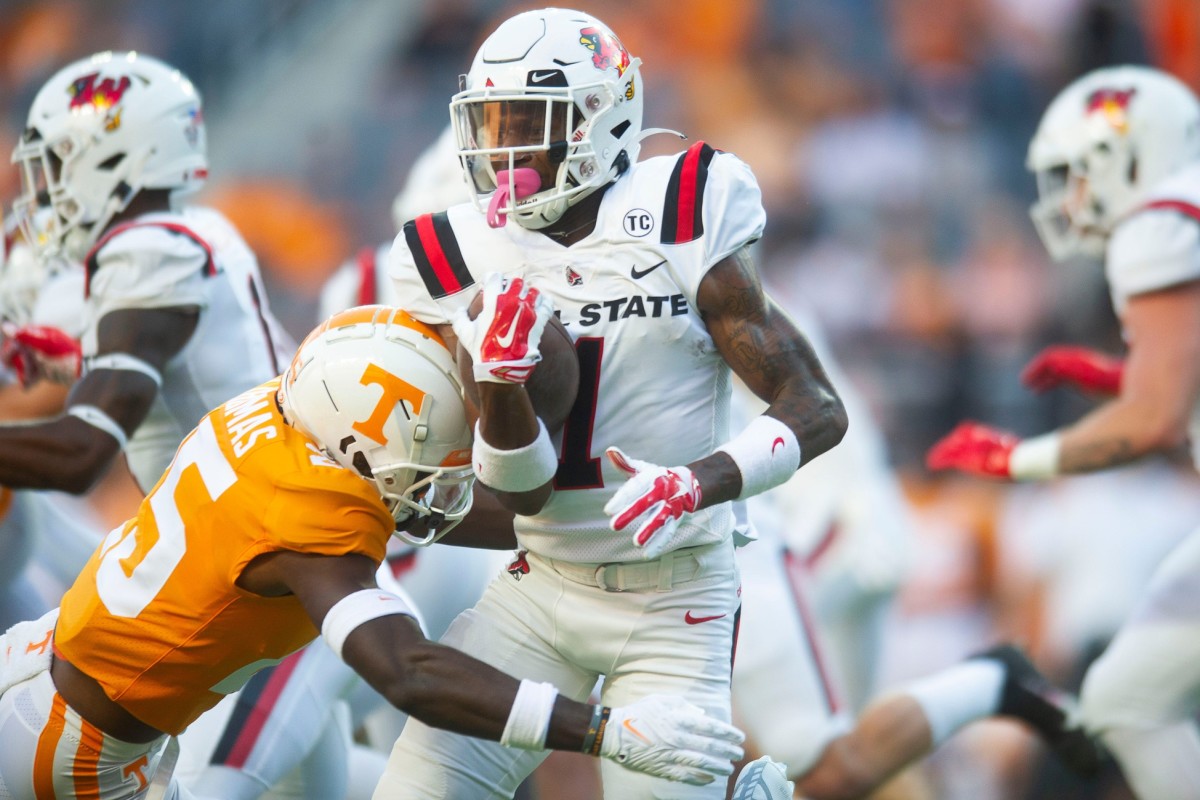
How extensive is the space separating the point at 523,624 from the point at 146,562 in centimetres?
A: 73

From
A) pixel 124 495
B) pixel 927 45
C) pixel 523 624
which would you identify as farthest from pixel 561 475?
pixel 927 45

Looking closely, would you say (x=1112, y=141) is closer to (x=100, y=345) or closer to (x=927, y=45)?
(x=100, y=345)

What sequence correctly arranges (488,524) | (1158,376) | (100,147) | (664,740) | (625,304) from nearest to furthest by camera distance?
(664,740)
(625,304)
(488,524)
(100,147)
(1158,376)

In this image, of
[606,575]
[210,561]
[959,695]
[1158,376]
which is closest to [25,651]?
[210,561]

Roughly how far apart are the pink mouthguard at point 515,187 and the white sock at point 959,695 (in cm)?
230

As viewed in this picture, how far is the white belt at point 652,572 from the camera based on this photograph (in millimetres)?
2998

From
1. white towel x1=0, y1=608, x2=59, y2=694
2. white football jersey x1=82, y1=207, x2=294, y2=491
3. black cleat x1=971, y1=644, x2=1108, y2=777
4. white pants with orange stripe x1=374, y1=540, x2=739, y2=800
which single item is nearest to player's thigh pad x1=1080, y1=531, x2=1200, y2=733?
black cleat x1=971, y1=644, x2=1108, y2=777

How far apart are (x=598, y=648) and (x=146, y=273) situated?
1.63 metres

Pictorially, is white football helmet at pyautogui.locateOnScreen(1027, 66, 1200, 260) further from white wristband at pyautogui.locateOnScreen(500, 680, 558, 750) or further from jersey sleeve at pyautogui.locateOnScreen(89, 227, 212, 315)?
white wristband at pyautogui.locateOnScreen(500, 680, 558, 750)

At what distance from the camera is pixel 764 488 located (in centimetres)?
277

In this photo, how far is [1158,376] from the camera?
438cm

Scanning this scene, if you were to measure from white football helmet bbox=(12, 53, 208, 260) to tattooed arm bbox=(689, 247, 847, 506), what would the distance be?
1913 mm

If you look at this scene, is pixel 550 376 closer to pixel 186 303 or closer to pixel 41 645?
pixel 41 645

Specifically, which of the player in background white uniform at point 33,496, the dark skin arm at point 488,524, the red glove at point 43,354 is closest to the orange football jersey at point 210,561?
the dark skin arm at point 488,524
